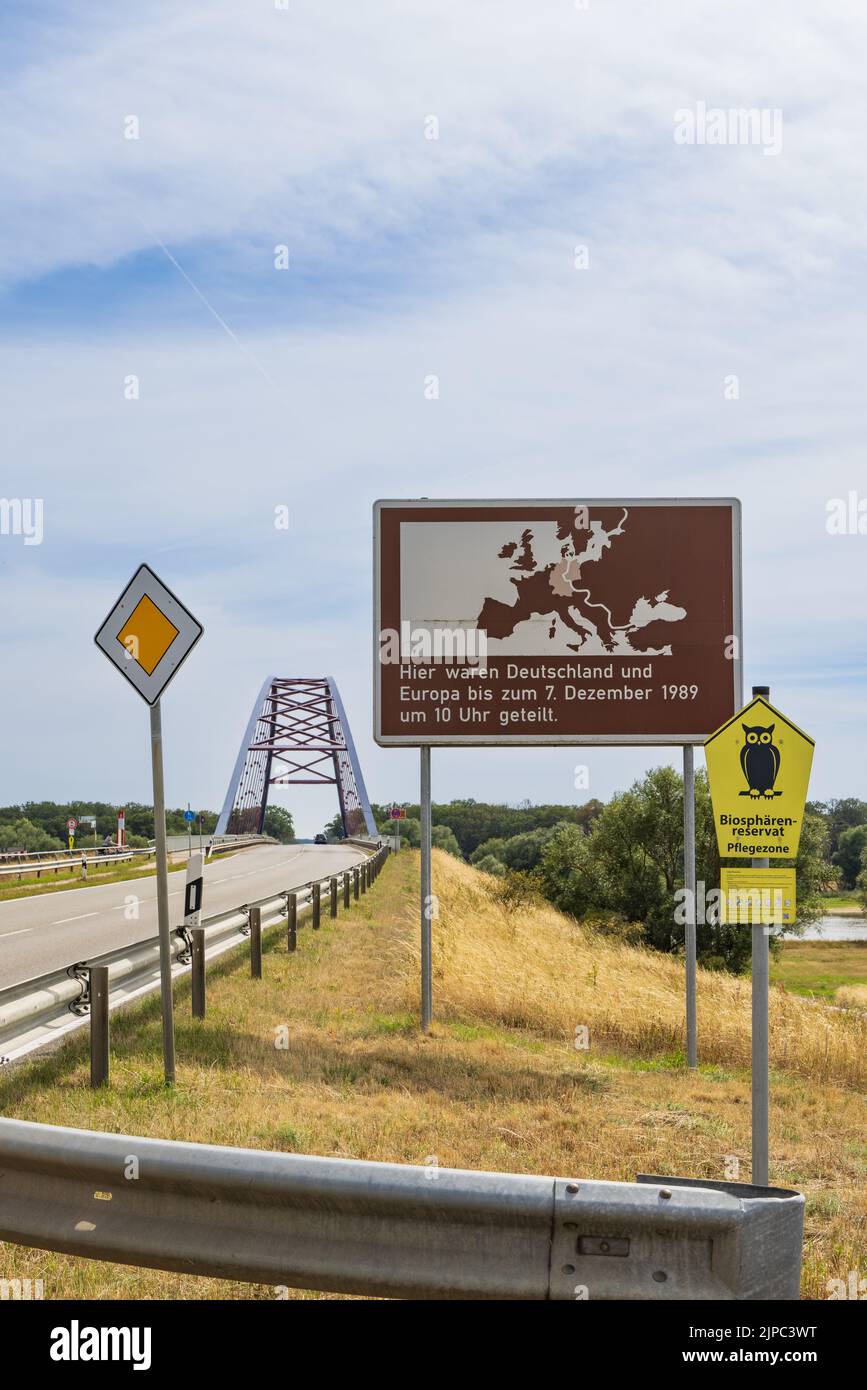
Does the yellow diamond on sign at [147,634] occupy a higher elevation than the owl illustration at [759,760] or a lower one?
higher

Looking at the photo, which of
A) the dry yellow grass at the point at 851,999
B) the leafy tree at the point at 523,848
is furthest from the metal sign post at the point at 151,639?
the leafy tree at the point at 523,848

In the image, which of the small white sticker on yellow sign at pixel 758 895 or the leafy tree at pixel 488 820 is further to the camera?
the leafy tree at pixel 488 820

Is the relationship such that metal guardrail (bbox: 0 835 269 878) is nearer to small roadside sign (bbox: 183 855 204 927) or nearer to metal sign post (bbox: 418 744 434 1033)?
metal sign post (bbox: 418 744 434 1033)

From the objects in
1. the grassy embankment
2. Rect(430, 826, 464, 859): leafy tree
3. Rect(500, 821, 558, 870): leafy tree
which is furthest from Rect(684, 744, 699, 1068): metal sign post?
Rect(430, 826, 464, 859): leafy tree

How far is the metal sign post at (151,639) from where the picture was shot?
8.04m

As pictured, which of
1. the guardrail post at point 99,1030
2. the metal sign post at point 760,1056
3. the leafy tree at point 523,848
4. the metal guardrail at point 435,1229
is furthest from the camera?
the leafy tree at point 523,848

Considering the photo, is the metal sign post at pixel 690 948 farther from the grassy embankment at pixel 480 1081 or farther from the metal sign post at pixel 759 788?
the metal sign post at pixel 759 788

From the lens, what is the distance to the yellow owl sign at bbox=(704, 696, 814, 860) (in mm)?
5273

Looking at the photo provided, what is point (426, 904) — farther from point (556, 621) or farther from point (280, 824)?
point (280, 824)

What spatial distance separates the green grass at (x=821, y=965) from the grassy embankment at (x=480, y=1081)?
3841cm

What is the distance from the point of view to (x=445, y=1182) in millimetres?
3129

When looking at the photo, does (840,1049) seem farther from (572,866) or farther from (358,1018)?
(572,866)

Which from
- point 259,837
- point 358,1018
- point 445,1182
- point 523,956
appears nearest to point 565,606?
point 358,1018

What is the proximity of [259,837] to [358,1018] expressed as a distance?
87845 mm
